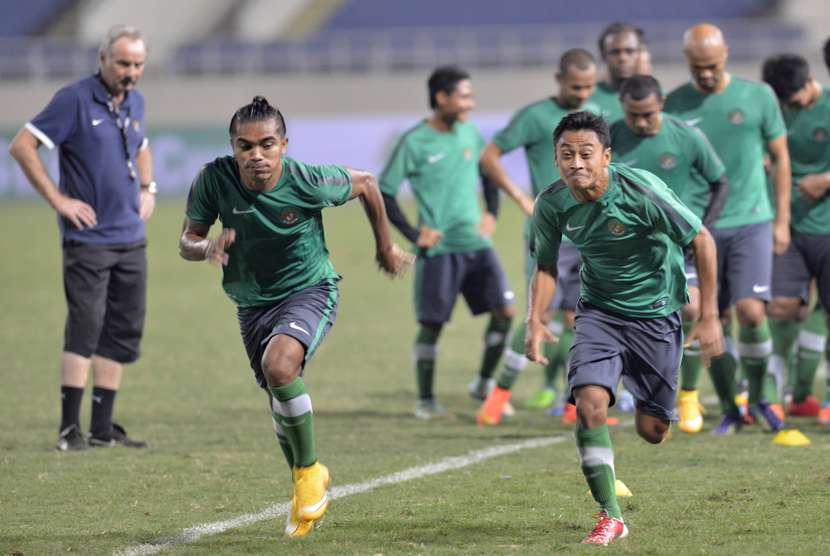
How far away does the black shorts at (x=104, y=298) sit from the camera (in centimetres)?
855

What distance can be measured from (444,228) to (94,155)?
2710mm

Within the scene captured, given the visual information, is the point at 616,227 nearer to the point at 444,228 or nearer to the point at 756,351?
the point at 756,351

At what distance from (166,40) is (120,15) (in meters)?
1.60

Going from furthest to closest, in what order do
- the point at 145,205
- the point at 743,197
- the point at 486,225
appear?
the point at 486,225
the point at 145,205
the point at 743,197

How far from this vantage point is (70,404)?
859cm

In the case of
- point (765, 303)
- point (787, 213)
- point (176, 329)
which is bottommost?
point (176, 329)

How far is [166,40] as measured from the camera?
4225 cm

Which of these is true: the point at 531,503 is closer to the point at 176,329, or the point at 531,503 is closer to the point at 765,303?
the point at 765,303

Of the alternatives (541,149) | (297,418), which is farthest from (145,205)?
(297,418)

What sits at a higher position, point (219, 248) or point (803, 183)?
point (803, 183)

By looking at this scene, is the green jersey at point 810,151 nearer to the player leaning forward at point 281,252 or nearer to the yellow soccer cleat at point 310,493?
the player leaning forward at point 281,252

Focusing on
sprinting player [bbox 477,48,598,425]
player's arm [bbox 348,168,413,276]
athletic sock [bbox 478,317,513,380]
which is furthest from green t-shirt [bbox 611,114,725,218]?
player's arm [bbox 348,168,413,276]

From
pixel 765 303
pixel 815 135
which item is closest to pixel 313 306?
pixel 765 303

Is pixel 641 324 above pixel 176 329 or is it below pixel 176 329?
above
